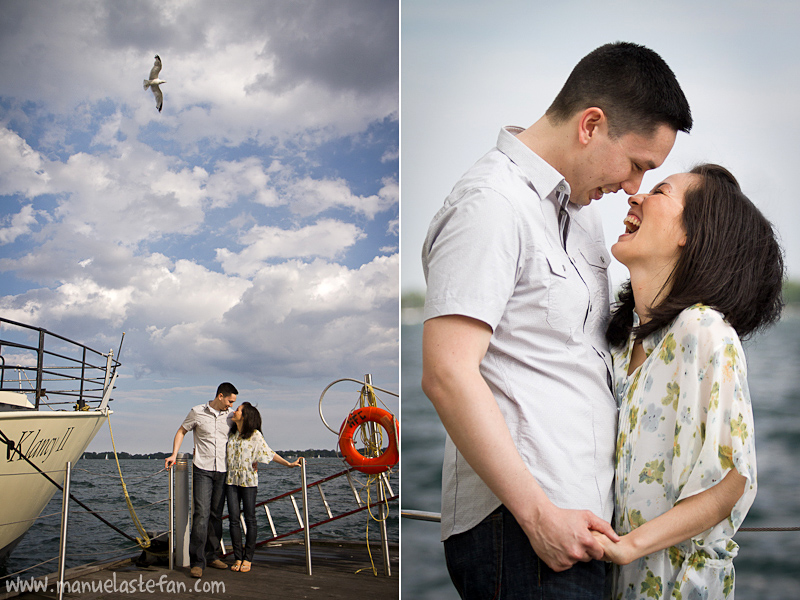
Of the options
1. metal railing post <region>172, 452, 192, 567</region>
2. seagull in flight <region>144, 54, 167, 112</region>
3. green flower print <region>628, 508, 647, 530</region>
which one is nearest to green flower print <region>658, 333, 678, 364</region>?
green flower print <region>628, 508, 647, 530</region>

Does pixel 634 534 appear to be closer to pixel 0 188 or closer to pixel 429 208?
pixel 429 208

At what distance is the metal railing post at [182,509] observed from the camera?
3.83 meters

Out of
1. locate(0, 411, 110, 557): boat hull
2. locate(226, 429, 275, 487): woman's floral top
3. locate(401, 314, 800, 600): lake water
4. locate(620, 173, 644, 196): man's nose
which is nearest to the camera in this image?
locate(620, 173, 644, 196): man's nose

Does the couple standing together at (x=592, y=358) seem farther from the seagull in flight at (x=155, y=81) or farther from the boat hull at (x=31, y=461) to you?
the seagull in flight at (x=155, y=81)

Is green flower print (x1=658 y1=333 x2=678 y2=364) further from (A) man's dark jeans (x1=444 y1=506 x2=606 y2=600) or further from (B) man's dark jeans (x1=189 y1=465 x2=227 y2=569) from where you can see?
(B) man's dark jeans (x1=189 y1=465 x2=227 y2=569)

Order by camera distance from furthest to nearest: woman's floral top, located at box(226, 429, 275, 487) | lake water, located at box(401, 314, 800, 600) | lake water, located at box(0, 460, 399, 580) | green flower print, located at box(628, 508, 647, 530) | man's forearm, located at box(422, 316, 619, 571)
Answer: lake water, located at box(0, 460, 399, 580), woman's floral top, located at box(226, 429, 275, 487), lake water, located at box(401, 314, 800, 600), green flower print, located at box(628, 508, 647, 530), man's forearm, located at box(422, 316, 619, 571)

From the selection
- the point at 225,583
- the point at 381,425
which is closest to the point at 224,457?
the point at 225,583

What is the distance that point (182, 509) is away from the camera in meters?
3.89

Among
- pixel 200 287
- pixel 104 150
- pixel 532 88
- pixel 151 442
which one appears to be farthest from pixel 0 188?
pixel 532 88

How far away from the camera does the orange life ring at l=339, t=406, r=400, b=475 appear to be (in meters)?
Answer: 3.46

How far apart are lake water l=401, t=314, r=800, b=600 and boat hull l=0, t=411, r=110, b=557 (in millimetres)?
2551

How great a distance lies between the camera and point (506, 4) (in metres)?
2.75

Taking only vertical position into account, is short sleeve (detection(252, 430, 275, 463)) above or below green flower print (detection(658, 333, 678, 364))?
below

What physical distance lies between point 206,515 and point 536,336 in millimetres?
3512
